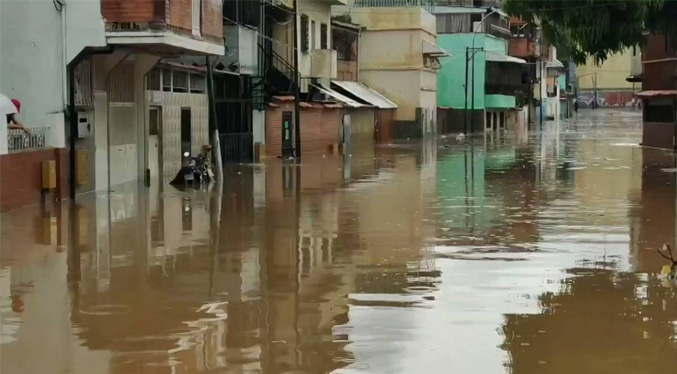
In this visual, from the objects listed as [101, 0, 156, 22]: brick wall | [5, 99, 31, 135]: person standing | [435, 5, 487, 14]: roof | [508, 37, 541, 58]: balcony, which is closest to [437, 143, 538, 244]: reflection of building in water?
[101, 0, 156, 22]: brick wall

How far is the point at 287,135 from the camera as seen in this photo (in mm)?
43156

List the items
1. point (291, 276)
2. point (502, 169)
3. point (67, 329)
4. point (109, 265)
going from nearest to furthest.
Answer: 1. point (67, 329)
2. point (291, 276)
3. point (109, 265)
4. point (502, 169)

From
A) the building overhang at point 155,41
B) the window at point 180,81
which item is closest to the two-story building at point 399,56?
the window at point 180,81

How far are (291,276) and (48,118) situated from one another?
11.7m

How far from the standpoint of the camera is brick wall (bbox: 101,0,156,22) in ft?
76.1

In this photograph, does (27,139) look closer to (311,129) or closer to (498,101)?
(311,129)

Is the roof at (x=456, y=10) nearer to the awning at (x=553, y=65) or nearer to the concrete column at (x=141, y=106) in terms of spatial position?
the awning at (x=553, y=65)

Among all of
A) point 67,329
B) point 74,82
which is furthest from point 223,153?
point 67,329

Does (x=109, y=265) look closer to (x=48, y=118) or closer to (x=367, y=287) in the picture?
(x=367, y=287)

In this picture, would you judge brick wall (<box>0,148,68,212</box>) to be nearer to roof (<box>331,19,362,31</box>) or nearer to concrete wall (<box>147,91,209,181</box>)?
concrete wall (<box>147,91,209,181</box>)

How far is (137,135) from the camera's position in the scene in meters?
28.1

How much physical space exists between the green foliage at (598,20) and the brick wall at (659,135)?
19.1 metres

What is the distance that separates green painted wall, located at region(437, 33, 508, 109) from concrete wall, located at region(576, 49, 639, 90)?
93.6 metres

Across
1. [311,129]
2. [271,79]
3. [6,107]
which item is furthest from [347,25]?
[6,107]
